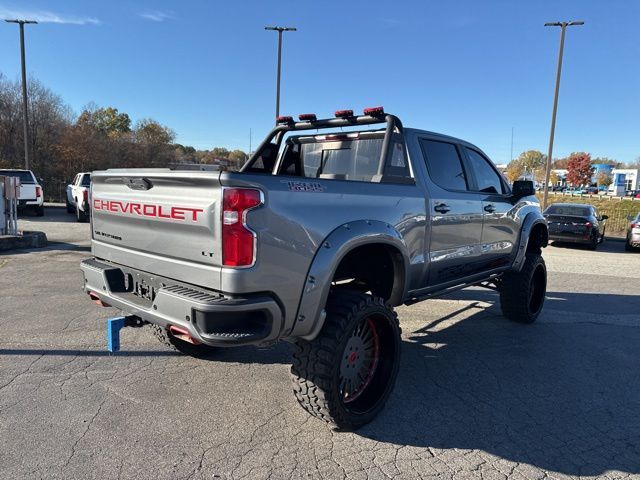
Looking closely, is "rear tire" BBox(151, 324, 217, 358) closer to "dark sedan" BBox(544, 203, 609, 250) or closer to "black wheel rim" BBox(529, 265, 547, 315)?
"black wheel rim" BBox(529, 265, 547, 315)

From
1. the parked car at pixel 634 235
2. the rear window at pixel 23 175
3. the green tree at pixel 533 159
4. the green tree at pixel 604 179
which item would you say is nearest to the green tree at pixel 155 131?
the rear window at pixel 23 175

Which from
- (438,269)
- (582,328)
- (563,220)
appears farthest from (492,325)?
(563,220)

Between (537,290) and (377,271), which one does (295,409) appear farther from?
(537,290)

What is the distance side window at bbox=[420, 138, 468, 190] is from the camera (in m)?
4.32

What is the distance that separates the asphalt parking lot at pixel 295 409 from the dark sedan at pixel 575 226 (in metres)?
9.91

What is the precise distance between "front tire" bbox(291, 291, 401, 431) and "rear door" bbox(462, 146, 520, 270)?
76.2 inches

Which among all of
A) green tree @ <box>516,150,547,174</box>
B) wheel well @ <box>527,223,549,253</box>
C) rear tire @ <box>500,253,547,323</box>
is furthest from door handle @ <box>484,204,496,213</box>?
green tree @ <box>516,150,547,174</box>

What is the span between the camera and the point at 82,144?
3309cm

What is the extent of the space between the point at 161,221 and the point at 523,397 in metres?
3.07

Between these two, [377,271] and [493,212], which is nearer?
[377,271]

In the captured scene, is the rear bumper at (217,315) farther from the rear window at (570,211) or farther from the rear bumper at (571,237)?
the rear window at (570,211)

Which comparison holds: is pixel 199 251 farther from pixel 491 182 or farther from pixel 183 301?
pixel 491 182

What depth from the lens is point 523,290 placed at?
577cm

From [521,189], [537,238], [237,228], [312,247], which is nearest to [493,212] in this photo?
[521,189]
